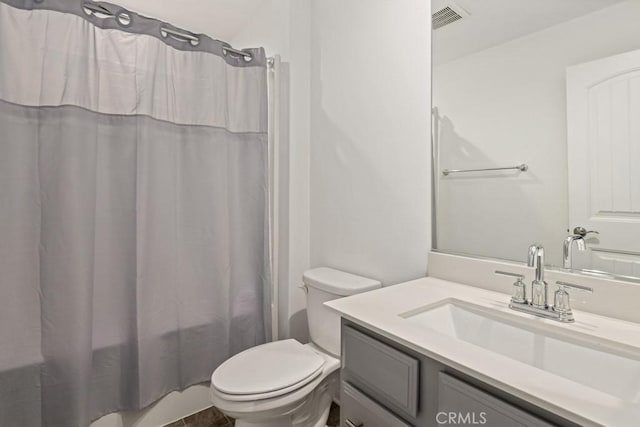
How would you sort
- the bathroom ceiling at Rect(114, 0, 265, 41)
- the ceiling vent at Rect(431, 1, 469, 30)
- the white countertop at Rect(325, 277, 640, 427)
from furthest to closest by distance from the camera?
the bathroom ceiling at Rect(114, 0, 265, 41), the ceiling vent at Rect(431, 1, 469, 30), the white countertop at Rect(325, 277, 640, 427)

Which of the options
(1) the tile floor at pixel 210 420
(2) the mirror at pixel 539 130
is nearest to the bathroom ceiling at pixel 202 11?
(2) the mirror at pixel 539 130

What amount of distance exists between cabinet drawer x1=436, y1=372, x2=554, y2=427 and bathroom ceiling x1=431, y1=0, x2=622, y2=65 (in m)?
1.14

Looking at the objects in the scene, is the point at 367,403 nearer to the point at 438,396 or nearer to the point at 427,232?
the point at 438,396

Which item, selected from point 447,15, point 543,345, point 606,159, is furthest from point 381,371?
point 447,15

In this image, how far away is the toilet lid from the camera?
3.89ft

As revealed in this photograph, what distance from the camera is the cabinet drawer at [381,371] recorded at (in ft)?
2.56

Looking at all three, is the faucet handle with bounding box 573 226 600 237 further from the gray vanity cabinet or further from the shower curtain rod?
the shower curtain rod

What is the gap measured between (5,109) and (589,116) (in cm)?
201

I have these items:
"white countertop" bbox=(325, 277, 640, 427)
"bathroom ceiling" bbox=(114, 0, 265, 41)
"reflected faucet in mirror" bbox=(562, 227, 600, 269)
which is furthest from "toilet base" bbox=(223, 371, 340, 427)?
"bathroom ceiling" bbox=(114, 0, 265, 41)

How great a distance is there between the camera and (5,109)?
3.91ft

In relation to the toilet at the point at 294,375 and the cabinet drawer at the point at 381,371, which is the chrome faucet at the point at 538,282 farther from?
the toilet at the point at 294,375

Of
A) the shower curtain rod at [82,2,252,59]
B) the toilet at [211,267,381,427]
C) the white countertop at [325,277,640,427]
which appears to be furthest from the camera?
the shower curtain rod at [82,2,252,59]

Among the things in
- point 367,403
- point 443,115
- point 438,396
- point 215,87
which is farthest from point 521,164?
point 215,87

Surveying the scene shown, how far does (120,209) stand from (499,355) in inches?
60.5
